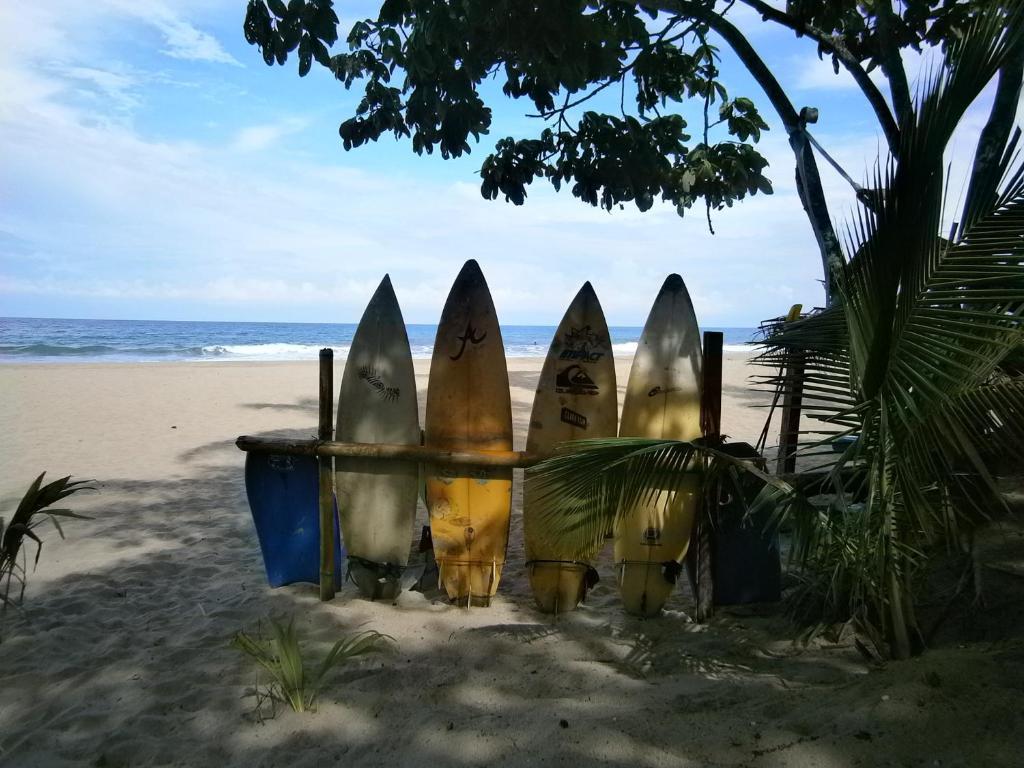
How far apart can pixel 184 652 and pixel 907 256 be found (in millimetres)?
3139

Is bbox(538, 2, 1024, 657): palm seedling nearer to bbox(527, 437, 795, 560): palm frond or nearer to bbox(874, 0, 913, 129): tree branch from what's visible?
bbox(527, 437, 795, 560): palm frond

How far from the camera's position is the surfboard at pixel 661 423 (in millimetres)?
3303

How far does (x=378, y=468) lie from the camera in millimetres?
3590

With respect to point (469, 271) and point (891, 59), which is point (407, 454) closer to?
point (469, 271)

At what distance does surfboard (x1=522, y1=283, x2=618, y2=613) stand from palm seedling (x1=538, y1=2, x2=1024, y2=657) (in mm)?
946

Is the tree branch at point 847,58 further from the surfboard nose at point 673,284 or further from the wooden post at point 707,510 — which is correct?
the wooden post at point 707,510

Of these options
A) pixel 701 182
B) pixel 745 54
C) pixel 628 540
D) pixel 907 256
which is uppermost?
pixel 745 54

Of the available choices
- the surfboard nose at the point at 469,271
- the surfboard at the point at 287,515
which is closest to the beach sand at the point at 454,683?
the surfboard at the point at 287,515

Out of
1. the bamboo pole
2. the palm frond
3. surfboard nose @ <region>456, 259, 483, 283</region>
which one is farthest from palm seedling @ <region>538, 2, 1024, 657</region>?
surfboard nose @ <region>456, 259, 483, 283</region>

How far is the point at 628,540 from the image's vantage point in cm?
333

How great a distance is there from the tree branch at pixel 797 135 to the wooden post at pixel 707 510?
1632mm

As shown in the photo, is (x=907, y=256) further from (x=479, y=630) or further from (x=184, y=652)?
(x=184, y=652)

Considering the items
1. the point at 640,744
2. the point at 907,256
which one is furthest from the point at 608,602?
the point at 907,256

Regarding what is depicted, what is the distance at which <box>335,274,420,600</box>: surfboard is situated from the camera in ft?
11.7
